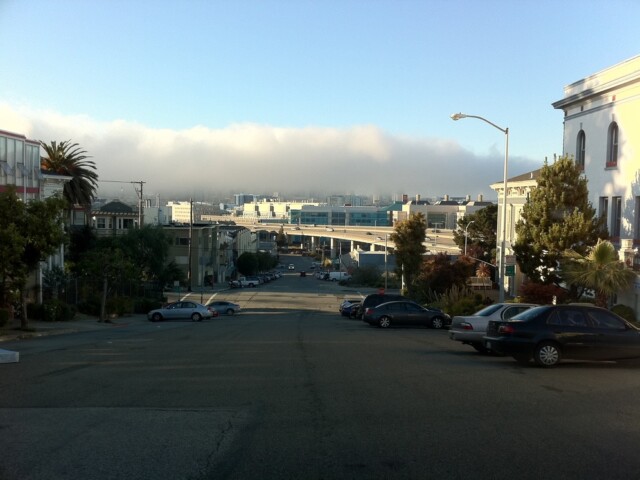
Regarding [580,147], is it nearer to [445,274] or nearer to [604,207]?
[604,207]

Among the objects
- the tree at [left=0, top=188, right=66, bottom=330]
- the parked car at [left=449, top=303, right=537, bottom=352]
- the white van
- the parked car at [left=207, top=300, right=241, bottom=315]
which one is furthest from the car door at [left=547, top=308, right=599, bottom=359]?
the white van

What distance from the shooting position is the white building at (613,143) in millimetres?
30062

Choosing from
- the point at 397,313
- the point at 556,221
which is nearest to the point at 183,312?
the point at 397,313

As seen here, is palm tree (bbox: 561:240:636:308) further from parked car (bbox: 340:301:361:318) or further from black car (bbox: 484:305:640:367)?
parked car (bbox: 340:301:361:318)

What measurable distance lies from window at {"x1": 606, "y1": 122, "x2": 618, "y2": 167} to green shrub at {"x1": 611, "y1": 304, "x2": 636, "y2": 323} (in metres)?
7.95

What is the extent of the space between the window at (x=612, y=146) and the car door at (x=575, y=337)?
19.6 meters

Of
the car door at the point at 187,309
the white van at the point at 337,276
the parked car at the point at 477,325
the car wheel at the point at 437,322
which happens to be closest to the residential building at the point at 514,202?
the car wheel at the point at 437,322

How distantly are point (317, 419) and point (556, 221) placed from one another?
2367 cm

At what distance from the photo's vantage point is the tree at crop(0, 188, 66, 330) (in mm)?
25375

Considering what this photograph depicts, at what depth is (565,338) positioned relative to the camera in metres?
14.9

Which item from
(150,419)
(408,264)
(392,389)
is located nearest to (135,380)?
(150,419)

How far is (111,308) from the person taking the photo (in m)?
44.2

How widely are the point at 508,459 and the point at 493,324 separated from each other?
873 centimetres

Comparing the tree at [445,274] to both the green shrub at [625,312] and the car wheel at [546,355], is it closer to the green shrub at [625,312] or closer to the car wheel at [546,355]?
the green shrub at [625,312]
